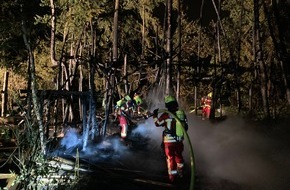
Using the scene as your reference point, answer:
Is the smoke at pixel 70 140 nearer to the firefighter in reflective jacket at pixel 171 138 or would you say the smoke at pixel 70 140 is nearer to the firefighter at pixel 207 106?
the firefighter in reflective jacket at pixel 171 138

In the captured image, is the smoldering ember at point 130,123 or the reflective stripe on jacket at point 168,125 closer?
the smoldering ember at point 130,123

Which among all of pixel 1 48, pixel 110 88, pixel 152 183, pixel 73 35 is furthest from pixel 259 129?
pixel 1 48

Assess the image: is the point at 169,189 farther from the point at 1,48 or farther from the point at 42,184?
the point at 1,48

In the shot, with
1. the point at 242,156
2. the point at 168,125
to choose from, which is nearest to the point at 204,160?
the point at 242,156

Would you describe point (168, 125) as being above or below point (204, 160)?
above

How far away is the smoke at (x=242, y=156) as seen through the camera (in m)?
9.55

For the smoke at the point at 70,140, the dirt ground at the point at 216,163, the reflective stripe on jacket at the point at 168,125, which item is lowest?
the dirt ground at the point at 216,163

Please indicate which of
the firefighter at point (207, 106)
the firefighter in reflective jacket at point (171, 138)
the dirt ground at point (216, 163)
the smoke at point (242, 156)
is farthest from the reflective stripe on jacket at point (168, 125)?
the firefighter at point (207, 106)

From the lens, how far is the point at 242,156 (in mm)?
12188

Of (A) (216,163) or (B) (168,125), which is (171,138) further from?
(A) (216,163)

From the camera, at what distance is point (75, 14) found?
1948 cm

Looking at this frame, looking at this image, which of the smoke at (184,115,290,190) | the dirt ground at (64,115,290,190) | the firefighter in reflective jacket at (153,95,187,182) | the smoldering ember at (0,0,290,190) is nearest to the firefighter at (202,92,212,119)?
the smoldering ember at (0,0,290,190)

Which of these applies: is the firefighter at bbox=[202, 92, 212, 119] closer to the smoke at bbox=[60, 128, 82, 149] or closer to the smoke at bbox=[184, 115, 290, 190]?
the smoke at bbox=[184, 115, 290, 190]

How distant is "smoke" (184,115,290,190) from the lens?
9.55m
